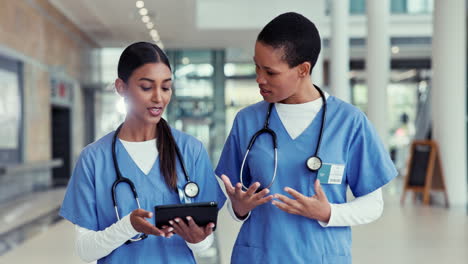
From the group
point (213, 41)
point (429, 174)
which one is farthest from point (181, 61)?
point (429, 174)

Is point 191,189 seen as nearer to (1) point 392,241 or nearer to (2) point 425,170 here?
(1) point 392,241

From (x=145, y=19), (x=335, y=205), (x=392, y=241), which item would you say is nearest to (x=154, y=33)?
(x=145, y=19)

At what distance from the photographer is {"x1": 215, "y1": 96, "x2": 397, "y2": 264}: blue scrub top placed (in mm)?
1796

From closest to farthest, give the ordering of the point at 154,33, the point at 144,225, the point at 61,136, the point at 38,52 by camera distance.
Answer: the point at 144,225 < the point at 38,52 < the point at 61,136 < the point at 154,33

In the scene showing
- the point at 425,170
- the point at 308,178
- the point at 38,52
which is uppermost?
the point at 38,52

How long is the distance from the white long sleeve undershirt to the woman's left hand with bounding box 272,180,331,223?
0.04 m

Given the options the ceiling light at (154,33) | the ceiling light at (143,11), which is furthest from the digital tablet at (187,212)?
the ceiling light at (154,33)

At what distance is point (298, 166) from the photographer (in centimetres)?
179

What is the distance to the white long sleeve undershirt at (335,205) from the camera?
175 cm

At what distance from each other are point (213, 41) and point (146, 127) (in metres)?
15.1

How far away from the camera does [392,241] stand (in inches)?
242

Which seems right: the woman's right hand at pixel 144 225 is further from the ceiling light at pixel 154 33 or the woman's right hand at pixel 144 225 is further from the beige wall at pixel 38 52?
the ceiling light at pixel 154 33

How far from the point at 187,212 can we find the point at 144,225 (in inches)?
4.6

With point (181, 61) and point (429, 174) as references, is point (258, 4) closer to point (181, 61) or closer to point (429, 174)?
point (181, 61)
